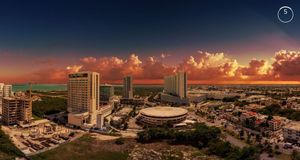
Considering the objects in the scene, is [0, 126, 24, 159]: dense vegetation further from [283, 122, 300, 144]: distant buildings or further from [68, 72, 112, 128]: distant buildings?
[283, 122, 300, 144]: distant buildings

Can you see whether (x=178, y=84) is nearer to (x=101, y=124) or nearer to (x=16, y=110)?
(x=101, y=124)

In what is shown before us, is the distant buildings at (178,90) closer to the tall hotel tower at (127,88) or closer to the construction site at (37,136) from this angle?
the tall hotel tower at (127,88)

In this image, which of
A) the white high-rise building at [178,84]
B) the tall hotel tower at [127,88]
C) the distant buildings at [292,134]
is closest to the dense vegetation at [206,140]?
the distant buildings at [292,134]

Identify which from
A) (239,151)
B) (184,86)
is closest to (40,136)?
(239,151)

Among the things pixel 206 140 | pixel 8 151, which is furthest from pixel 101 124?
pixel 206 140

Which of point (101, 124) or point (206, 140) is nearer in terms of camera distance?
point (206, 140)

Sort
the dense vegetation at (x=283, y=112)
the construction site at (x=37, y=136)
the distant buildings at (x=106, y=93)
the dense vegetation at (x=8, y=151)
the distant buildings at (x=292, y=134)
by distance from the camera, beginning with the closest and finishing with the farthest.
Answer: the dense vegetation at (x=8, y=151)
the construction site at (x=37, y=136)
the distant buildings at (x=292, y=134)
the dense vegetation at (x=283, y=112)
the distant buildings at (x=106, y=93)

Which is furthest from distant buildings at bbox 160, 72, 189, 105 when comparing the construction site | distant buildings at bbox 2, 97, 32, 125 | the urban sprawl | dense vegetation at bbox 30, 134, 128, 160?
dense vegetation at bbox 30, 134, 128, 160
